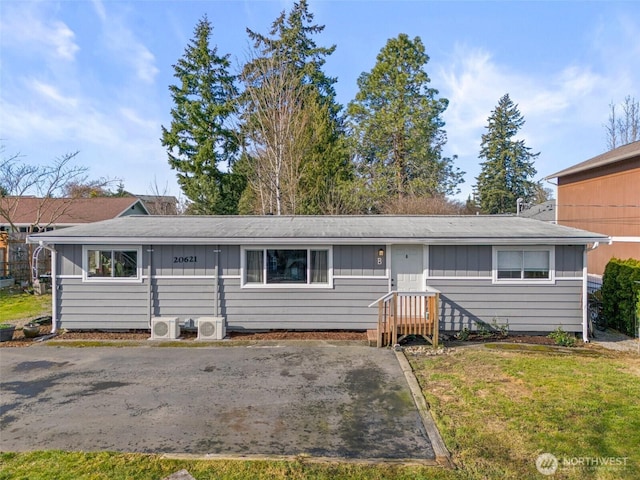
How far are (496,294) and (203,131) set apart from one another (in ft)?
66.7

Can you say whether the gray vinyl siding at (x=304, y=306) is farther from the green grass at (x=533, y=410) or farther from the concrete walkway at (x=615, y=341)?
the concrete walkway at (x=615, y=341)

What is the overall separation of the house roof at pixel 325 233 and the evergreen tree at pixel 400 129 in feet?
32.2

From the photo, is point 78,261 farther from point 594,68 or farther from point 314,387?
point 594,68

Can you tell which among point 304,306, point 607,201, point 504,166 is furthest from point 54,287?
point 504,166

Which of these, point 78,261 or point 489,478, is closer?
point 489,478

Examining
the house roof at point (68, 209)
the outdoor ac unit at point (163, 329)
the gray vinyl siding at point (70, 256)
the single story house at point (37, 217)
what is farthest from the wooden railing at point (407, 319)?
the house roof at point (68, 209)

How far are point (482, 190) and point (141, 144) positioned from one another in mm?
29057

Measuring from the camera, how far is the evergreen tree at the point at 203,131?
22.2m

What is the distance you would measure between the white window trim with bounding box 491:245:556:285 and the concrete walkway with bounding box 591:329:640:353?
1.59m

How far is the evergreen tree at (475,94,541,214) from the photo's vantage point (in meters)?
32.8

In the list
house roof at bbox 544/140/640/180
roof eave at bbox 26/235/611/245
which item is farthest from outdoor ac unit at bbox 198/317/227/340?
house roof at bbox 544/140/640/180

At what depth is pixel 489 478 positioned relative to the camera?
10.0ft

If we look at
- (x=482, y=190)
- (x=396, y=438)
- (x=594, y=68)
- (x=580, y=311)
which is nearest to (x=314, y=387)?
(x=396, y=438)

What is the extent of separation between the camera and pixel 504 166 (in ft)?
109
